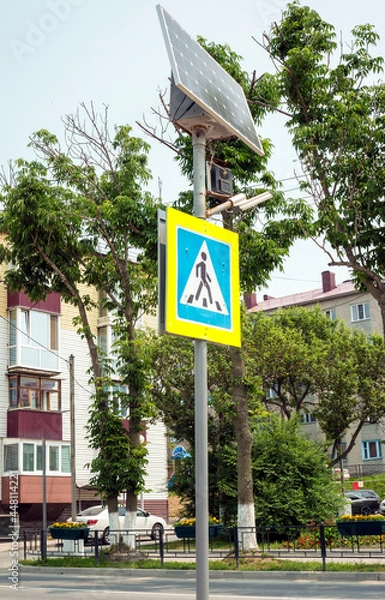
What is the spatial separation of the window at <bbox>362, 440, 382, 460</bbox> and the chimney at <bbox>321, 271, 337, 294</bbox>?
47.7 ft

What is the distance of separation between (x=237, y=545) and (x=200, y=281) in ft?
49.2

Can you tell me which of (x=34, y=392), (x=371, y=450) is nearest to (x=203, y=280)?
(x=34, y=392)

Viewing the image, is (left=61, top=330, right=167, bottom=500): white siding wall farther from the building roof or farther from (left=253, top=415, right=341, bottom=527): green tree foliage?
the building roof

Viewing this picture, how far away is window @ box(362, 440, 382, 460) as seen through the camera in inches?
2512

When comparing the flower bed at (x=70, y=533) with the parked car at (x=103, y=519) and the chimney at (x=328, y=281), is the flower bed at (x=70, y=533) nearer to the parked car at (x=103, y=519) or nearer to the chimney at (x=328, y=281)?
the parked car at (x=103, y=519)

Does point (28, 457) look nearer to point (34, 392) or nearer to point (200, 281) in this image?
point (34, 392)

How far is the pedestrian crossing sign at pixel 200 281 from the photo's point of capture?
16.5ft

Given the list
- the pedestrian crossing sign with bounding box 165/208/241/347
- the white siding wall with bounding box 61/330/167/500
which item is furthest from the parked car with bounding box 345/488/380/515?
the pedestrian crossing sign with bounding box 165/208/241/347

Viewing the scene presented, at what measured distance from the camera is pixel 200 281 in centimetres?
519

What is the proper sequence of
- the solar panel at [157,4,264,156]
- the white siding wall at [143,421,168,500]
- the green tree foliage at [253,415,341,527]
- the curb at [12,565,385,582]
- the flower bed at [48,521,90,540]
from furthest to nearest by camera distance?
the white siding wall at [143,421,168,500]
the green tree foliage at [253,415,341,527]
the flower bed at [48,521,90,540]
the curb at [12,565,385,582]
the solar panel at [157,4,264,156]

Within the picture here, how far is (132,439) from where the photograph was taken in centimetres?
2316

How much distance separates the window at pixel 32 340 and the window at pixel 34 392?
796mm

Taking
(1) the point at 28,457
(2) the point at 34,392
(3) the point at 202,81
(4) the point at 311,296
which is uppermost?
(4) the point at 311,296

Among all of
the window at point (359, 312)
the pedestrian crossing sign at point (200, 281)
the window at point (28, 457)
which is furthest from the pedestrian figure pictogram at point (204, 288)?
the window at point (359, 312)
